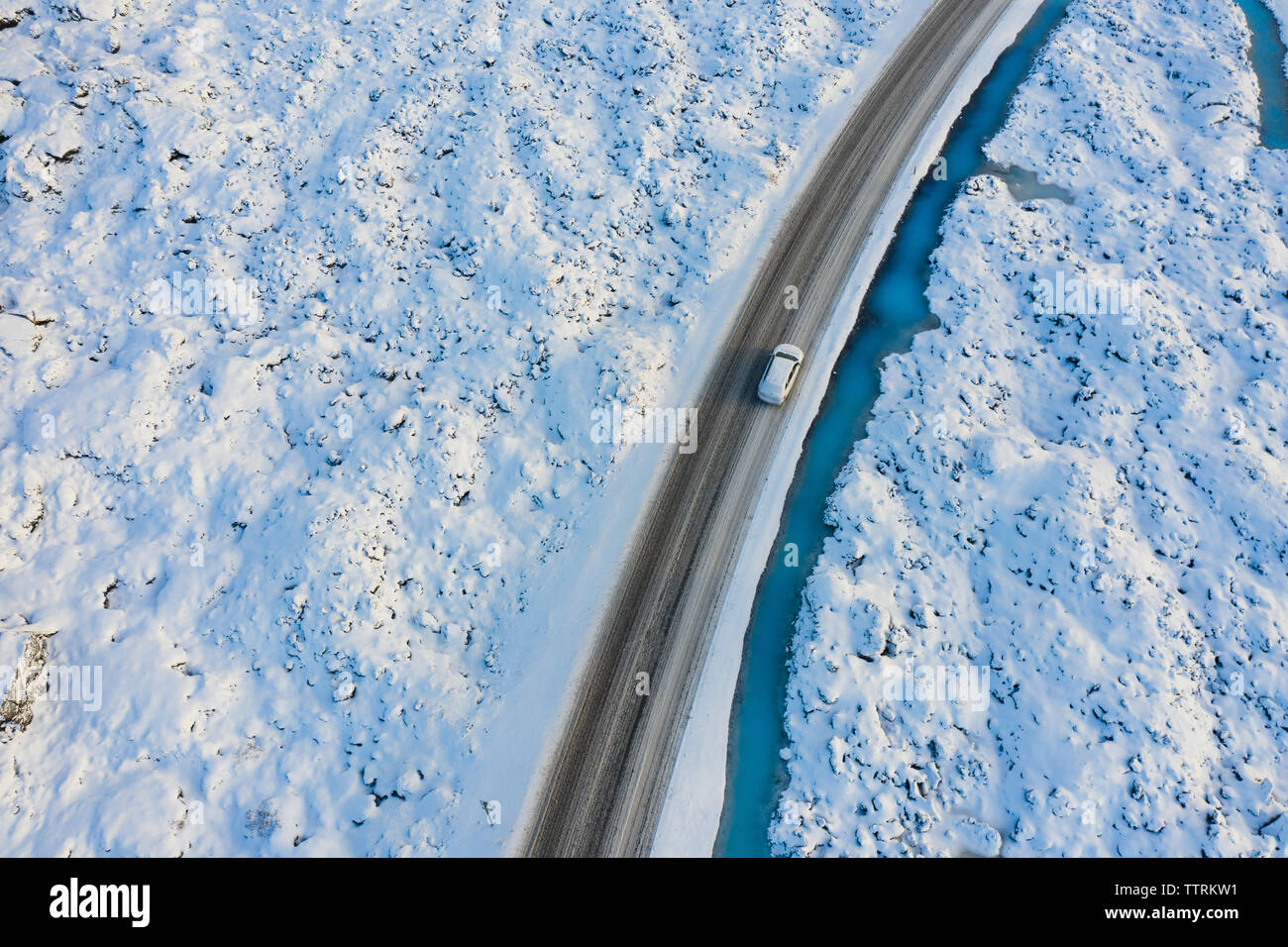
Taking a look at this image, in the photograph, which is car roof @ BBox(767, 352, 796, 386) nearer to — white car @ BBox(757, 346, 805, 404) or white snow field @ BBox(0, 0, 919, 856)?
white car @ BBox(757, 346, 805, 404)

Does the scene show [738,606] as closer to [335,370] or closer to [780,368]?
[780,368]

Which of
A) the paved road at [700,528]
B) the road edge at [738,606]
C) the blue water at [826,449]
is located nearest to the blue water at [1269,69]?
the blue water at [826,449]

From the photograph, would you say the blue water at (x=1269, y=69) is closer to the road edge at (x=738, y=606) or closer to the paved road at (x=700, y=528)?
the paved road at (x=700, y=528)

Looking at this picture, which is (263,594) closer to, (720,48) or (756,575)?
(756,575)

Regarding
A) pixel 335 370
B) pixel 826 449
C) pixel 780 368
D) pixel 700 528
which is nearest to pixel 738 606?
pixel 700 528

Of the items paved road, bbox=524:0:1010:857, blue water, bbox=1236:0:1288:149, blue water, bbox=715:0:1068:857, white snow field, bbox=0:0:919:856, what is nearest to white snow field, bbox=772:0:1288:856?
blue water, bbox=715:0:1068:857

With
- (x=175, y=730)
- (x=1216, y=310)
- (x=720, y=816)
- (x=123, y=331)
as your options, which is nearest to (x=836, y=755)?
(x=720, y=816)
